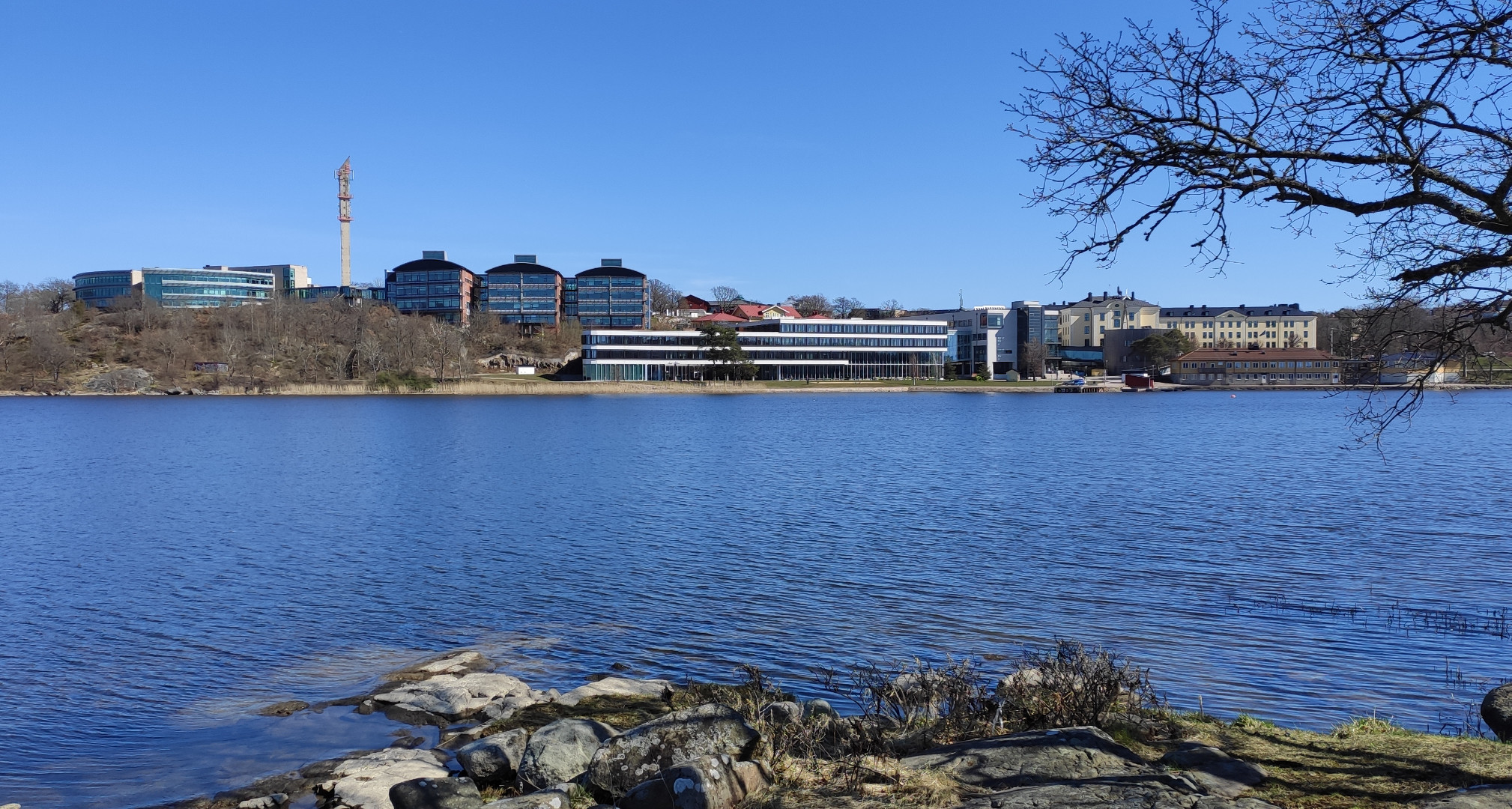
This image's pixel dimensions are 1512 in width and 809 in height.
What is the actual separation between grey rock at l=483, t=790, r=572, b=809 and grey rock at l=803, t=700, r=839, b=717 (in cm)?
310

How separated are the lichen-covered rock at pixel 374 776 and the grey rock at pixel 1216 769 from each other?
685 cm

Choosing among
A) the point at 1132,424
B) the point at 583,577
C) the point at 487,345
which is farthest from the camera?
the point at 487,345

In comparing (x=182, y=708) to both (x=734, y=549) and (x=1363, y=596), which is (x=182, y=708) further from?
(x=1363, y=596)

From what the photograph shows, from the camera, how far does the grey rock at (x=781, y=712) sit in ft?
34.7

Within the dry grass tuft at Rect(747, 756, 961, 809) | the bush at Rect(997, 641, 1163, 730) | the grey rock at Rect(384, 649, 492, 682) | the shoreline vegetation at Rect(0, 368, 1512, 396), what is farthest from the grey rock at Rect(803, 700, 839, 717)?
the shoreline vegetation at Rect(0, 368, 1512, 396)

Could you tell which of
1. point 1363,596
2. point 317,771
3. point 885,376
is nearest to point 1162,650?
point 1363,596

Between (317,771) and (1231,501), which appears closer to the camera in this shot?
(317,771)

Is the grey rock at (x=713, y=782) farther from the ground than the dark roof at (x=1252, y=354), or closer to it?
closer to it

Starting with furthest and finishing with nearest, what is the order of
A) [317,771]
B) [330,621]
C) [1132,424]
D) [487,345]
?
1. [487,345]
2. [1132,424]
3. [330,621]
4. [317,771]

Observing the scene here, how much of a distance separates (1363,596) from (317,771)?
61.2 ft

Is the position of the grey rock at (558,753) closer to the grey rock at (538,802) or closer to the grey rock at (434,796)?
the grey rock at (434,796)

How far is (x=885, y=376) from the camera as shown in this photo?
601 ft

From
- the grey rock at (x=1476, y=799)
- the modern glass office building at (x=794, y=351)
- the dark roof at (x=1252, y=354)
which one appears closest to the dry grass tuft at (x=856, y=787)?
the grey rock at (x=1476, y=799)

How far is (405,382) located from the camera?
149 meters
